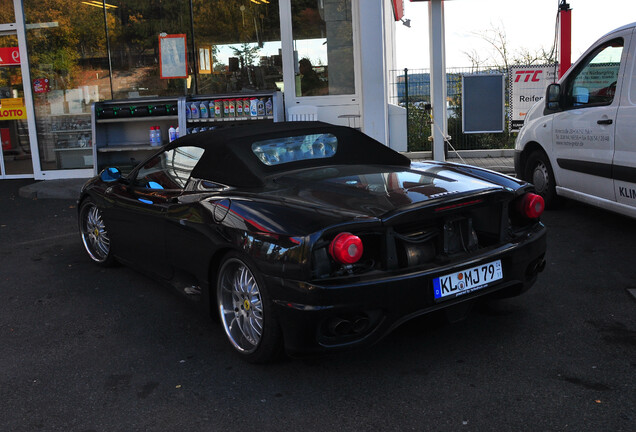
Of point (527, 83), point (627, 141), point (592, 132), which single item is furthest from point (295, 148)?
point (527, 83)

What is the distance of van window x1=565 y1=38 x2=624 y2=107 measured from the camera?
232 inches

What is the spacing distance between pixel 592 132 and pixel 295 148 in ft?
10.7

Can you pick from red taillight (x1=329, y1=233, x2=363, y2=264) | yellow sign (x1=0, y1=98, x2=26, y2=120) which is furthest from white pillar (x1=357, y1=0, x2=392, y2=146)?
red taillight (x1=329, y1=233, x2=363, y2=264)

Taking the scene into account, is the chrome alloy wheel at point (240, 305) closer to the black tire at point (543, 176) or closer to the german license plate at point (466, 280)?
the german license plate at point (466, 280)

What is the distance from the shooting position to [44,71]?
37.1ft

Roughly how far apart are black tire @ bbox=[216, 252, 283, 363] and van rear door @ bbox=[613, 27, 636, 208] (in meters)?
3.68

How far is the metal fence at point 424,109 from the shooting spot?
13.7 meters

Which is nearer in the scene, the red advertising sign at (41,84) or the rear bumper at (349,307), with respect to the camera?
the rear bumper at (349,307)

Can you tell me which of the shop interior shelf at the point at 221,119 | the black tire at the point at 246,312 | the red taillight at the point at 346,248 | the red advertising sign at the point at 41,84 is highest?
the red advertising sign at the point at 41,84

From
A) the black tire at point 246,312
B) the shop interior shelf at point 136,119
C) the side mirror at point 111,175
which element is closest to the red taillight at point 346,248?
the black tire at point 246,312

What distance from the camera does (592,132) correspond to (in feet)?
20.0

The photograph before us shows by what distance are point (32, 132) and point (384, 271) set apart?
990 centimetres

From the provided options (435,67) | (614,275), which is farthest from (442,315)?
(435,67)

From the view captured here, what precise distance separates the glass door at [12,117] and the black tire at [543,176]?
9.02m
